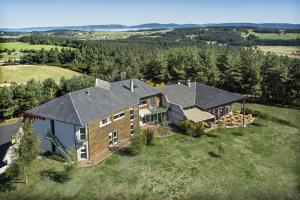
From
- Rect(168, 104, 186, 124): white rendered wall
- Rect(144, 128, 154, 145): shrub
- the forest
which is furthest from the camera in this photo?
the forest

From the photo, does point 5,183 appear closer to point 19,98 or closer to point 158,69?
point 19,98

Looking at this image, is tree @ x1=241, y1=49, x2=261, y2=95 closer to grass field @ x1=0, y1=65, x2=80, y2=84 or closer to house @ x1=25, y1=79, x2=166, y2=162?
house @ x1=25, y1=79, x2=166, y2=162

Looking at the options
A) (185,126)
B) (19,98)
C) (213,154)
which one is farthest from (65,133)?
(19,98)

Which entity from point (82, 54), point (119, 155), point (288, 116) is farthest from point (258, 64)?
point (82, 54)

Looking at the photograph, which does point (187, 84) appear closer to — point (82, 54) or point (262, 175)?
point (262, 175)

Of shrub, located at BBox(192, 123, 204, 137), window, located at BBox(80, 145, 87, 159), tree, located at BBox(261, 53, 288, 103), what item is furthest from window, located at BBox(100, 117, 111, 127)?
tree, located at BBox(261, 53, 288, 103)

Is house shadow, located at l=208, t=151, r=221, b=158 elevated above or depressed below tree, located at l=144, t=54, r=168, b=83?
below

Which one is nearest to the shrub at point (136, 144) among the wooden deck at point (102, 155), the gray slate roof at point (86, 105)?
the wooden deck at point (102, 155)
